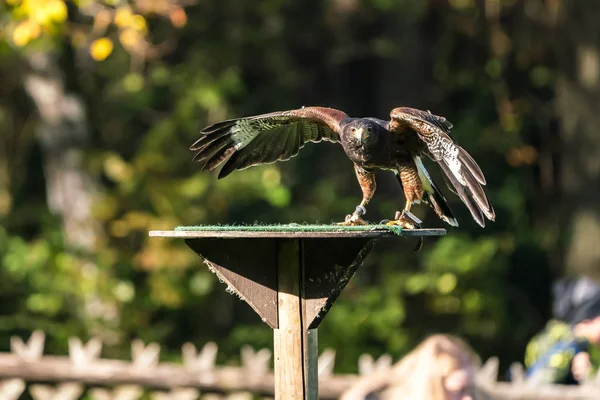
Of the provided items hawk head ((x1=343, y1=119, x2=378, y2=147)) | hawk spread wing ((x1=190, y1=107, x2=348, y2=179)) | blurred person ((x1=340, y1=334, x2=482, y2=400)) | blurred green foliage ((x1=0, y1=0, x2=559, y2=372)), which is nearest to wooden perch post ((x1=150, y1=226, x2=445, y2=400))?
hawk head ((x1=343, y1=119, x2=378, y2=147))

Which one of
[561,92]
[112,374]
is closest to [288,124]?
[112,374]

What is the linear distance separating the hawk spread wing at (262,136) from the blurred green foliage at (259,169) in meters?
3.06

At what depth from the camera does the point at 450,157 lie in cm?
294

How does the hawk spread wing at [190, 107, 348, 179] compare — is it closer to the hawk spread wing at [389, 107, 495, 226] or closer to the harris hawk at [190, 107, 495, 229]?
the harris hawk at [190, 107, 495, 229]

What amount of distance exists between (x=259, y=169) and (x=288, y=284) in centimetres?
512

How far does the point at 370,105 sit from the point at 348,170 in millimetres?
787

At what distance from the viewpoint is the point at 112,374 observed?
246 inches

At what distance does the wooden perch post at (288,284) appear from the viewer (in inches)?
119

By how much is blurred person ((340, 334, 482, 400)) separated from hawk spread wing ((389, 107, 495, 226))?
1.11 metres

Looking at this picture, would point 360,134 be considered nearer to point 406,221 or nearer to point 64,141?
point 406,221

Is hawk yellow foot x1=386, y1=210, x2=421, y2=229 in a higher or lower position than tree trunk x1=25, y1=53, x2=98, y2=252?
lower

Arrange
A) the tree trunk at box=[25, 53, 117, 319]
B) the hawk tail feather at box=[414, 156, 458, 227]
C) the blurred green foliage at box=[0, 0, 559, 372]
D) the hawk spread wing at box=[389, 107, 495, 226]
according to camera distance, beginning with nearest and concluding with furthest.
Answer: the hawk spread wing at box=[389, 107, 495, 226], the hawk tail feather at box=[414, 156, 458, 227], the blurred green foliage at box=[0, 0, 559, 372], the tree trunk at box=[25, 53, 117, 319]

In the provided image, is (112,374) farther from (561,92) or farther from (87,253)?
(561,92)

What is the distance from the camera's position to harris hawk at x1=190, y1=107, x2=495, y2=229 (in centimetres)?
292
